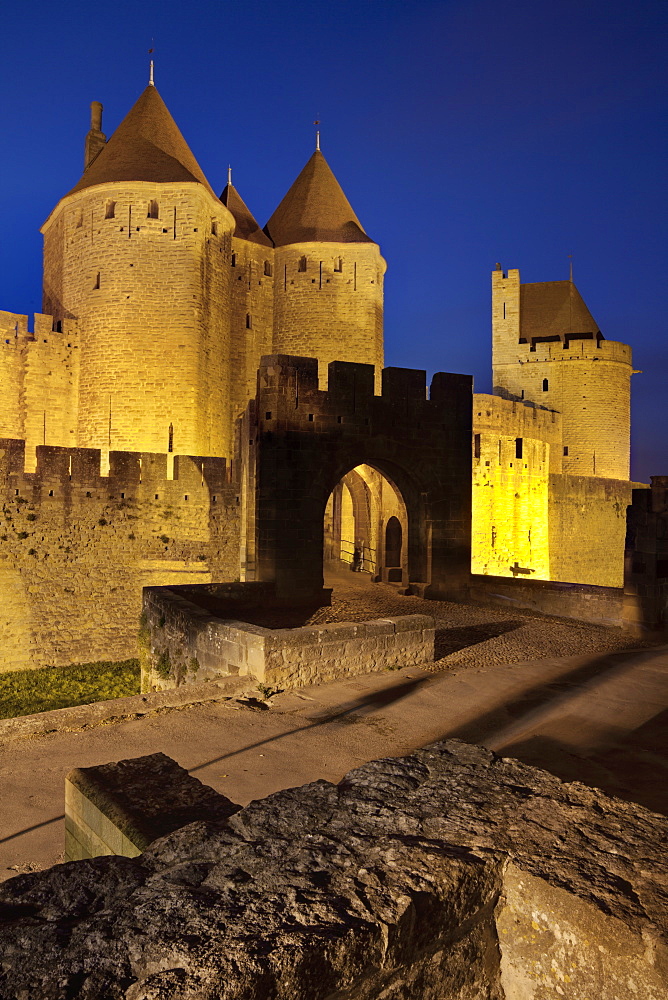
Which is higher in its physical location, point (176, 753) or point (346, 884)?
point (346, 884)

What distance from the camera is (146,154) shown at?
22.0m

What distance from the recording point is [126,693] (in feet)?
44.9

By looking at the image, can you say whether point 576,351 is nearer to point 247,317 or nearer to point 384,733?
point 247,317

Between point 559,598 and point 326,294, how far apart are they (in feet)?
55.6

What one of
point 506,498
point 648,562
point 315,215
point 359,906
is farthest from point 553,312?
point 359,906

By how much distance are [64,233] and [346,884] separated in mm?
24170

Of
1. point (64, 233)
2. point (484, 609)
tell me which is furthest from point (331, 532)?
point (64, 233)

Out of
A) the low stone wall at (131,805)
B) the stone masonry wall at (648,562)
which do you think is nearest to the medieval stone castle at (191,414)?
the stone masonry wall at (648,562)

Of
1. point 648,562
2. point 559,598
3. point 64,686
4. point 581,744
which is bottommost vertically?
point 64,686

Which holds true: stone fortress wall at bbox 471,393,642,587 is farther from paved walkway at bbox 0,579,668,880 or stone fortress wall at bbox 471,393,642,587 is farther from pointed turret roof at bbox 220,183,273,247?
paved walkway at bbox 0,579,668,880

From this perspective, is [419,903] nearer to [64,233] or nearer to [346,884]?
[346,884]

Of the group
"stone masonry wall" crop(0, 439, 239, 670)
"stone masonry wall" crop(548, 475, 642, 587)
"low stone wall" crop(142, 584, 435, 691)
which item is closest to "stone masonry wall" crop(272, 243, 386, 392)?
"stone masonry wall" crop(0, 439, 239, 670)

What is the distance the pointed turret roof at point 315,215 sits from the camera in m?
25.2

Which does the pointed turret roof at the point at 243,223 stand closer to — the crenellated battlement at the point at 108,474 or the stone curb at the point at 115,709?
the crenellated battlement at the point at 108,474
